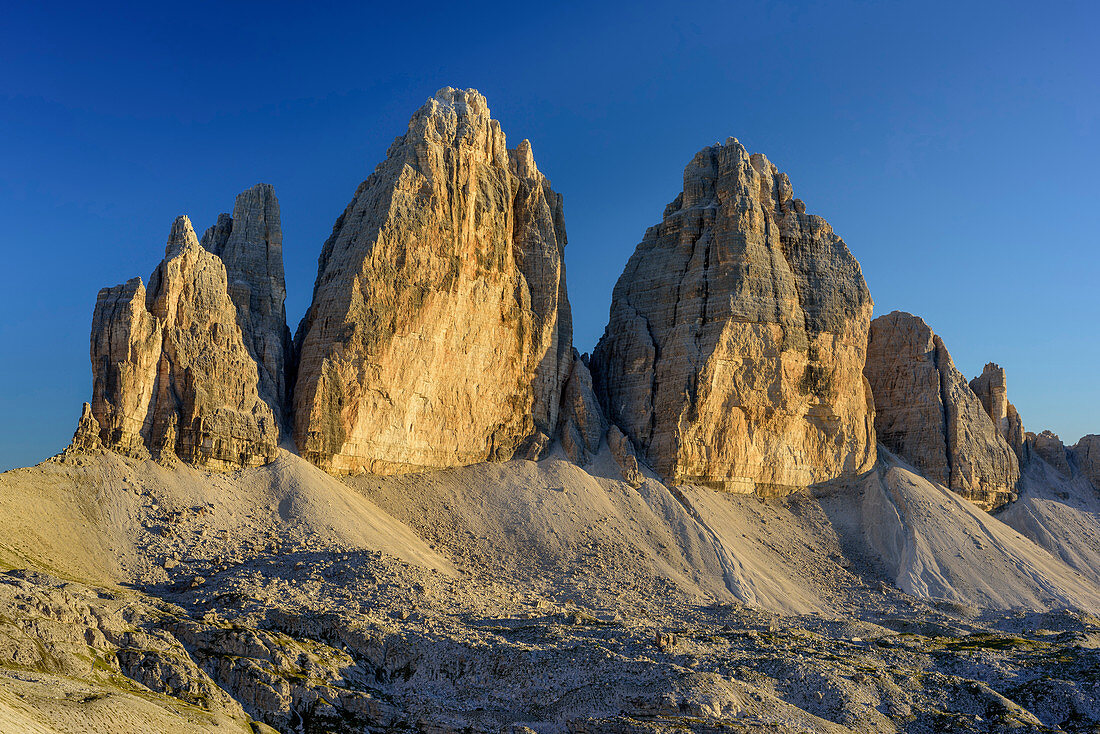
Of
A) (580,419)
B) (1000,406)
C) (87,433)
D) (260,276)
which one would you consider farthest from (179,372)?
(1000,406)

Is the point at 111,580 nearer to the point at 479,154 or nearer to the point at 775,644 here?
the point at 775,644

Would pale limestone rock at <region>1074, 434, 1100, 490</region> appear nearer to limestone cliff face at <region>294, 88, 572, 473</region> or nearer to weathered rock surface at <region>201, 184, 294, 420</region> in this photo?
limestone cliff face at <region>294, 88, 572, 473</region>

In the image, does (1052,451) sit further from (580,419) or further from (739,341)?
(580,419)

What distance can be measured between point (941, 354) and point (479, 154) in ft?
176

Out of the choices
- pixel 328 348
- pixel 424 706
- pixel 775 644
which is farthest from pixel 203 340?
pixel 775 644

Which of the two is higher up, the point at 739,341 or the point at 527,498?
the point at 739,341

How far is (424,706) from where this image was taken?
43312 mm

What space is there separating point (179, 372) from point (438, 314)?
1956 centimetres

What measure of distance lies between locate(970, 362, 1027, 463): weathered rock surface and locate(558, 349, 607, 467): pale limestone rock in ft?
156

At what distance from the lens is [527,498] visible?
7562 centimetres

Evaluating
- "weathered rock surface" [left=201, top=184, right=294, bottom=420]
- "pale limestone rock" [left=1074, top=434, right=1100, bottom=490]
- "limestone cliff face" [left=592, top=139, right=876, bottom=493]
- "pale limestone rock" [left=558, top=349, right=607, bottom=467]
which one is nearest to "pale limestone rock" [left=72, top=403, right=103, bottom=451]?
"weathered rock surface" [left=201, top=184, right=294, bottom=420]

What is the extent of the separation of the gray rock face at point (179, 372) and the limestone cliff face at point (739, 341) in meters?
34.3

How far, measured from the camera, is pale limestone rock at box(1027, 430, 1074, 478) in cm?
10869

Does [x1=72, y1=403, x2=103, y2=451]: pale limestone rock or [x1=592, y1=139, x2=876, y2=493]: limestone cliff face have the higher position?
[x1=592, y1=139, x2=876, y2=493]: limestone cliff face
